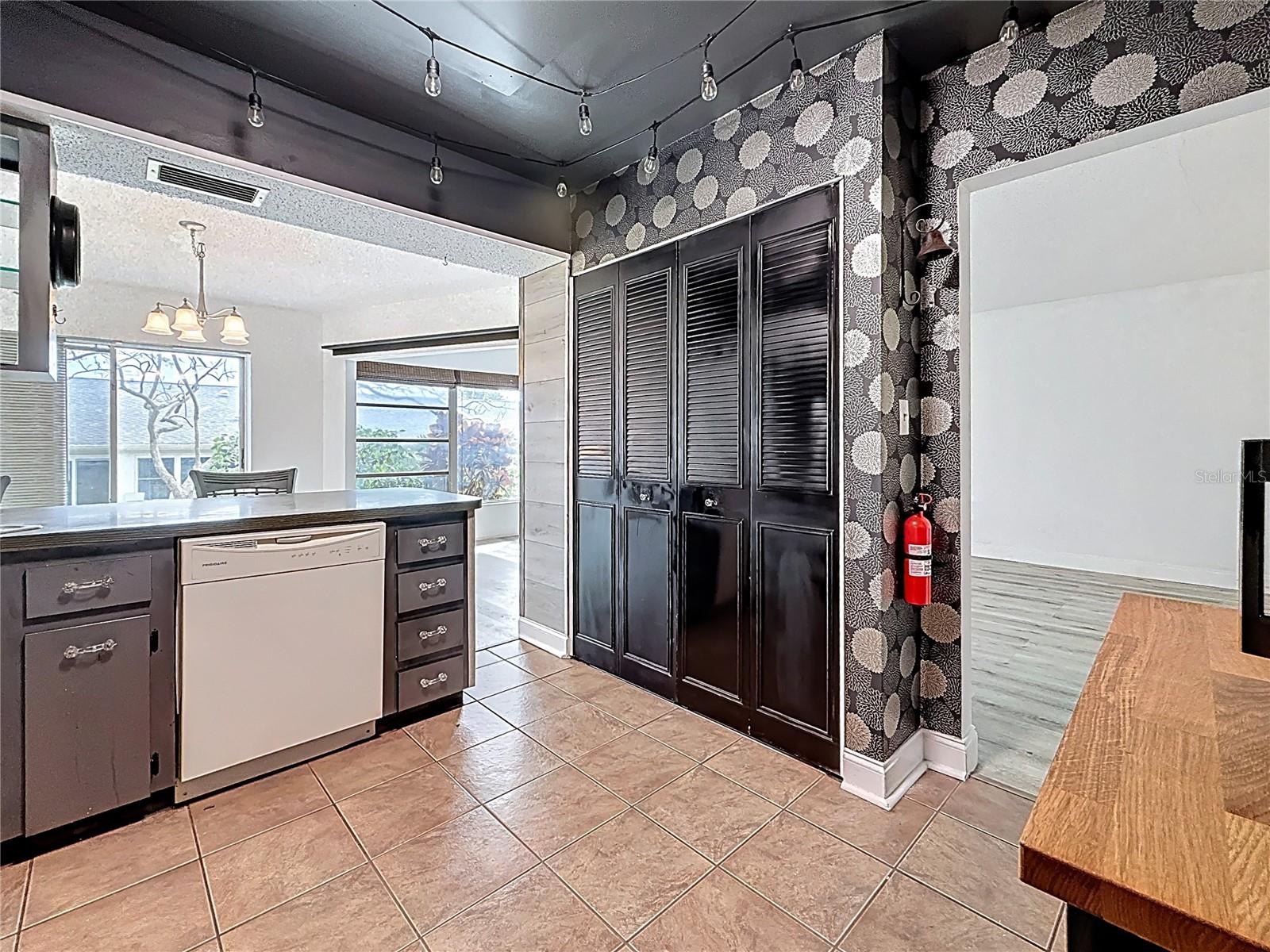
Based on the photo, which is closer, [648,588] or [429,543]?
[429,543]

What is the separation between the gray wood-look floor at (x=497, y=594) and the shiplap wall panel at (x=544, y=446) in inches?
11.3

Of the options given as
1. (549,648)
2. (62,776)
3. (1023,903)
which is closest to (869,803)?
(1023,903)

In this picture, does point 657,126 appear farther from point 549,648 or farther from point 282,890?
point 282,890

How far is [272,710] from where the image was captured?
2236 mm

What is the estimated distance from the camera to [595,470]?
131 inches

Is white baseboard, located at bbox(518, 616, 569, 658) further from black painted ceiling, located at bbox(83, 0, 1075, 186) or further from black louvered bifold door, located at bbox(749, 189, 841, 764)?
black painted ceiling, located at bbox(83, 0, 1075, 186)

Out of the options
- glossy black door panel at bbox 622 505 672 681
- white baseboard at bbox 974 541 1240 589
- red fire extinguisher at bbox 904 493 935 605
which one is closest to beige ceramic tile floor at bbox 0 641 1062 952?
glossy black door panel at bbox 622 505 672 681

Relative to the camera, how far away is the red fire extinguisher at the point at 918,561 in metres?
2.12

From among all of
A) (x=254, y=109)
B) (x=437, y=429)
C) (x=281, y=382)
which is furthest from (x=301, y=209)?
(x=437, y=429)

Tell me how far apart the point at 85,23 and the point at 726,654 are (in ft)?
10.6

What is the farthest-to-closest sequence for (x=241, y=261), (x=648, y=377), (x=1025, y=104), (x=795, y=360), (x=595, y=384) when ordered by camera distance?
(x=241, y=261), (x=595, y=384), (x=648, y=377), (x=795, y=360), (x=1025, y=104)

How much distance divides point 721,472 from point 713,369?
458 mm

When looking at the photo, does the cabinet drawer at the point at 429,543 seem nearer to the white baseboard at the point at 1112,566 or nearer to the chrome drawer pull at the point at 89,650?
the chrome drawer pull at the point at 89,650

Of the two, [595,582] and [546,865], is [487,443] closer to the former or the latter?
[595,582]
